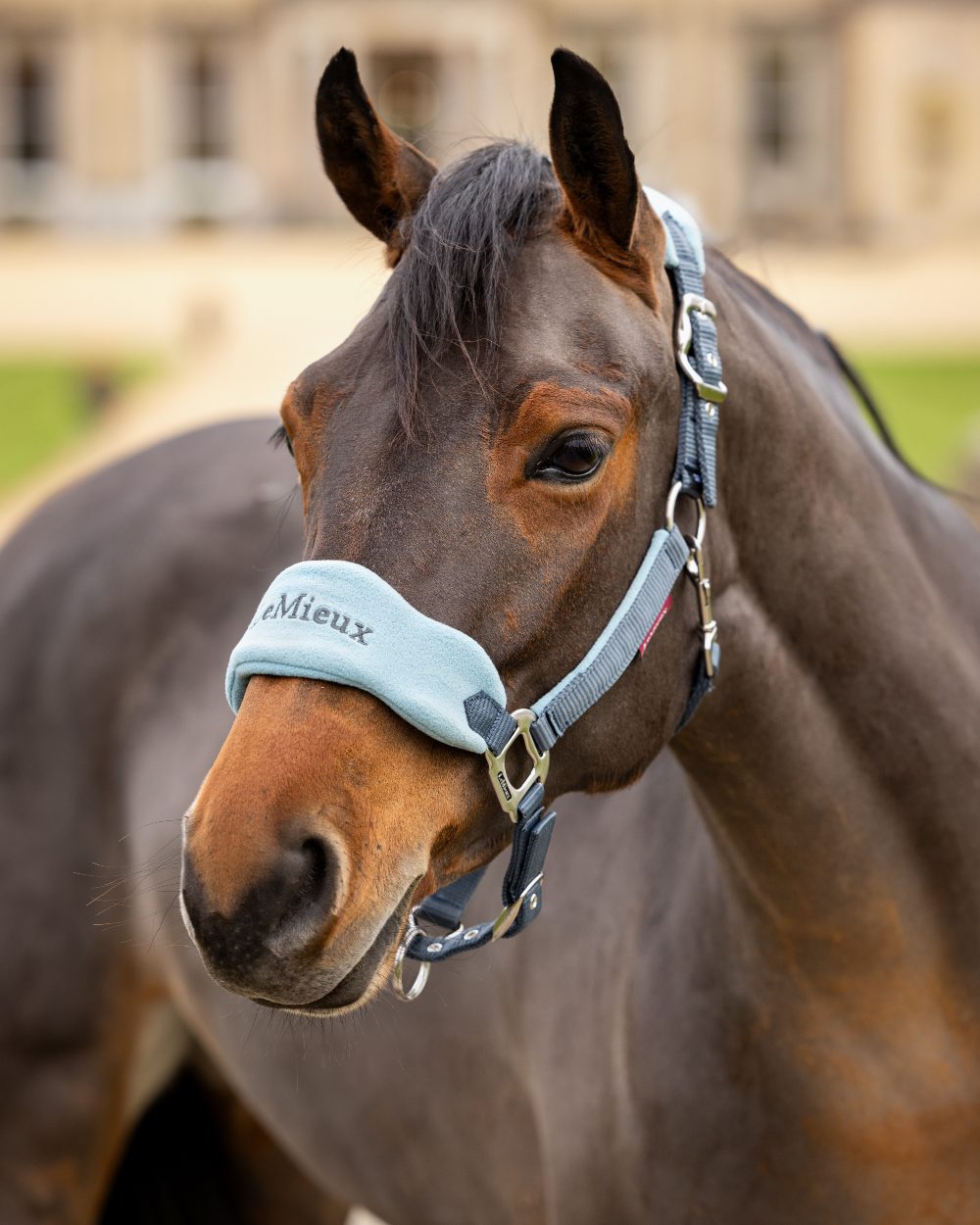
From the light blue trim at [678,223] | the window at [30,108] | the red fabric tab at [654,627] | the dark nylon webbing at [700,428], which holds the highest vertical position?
the light blue trim at [678,223]

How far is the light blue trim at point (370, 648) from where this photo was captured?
196cm

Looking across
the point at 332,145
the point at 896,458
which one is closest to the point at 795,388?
the point at 896,458

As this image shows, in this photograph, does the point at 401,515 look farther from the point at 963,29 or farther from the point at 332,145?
the point at 963,29

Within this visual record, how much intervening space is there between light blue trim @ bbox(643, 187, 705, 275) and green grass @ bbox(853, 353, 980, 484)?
1055 cm

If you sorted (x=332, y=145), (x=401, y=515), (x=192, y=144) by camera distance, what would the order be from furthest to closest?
(x=192, y=144) → (x=332, y=145) → (x=401, y=515)

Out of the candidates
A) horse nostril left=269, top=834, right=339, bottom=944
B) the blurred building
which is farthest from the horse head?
the blurred building

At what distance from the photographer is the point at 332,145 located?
2.48 m

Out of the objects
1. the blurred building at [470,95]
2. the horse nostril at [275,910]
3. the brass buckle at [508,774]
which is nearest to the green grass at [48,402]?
the brass buckle at [508,774]

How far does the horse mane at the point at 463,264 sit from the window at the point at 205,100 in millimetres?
37895

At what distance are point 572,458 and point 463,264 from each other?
33cm

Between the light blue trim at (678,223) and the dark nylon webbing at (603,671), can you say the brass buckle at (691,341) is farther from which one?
the dark nylon webbing at (603,671)

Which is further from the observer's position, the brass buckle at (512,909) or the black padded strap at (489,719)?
the brass buckle at (512,909)

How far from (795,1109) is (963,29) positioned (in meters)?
40.9

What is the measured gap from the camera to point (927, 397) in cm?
1884
